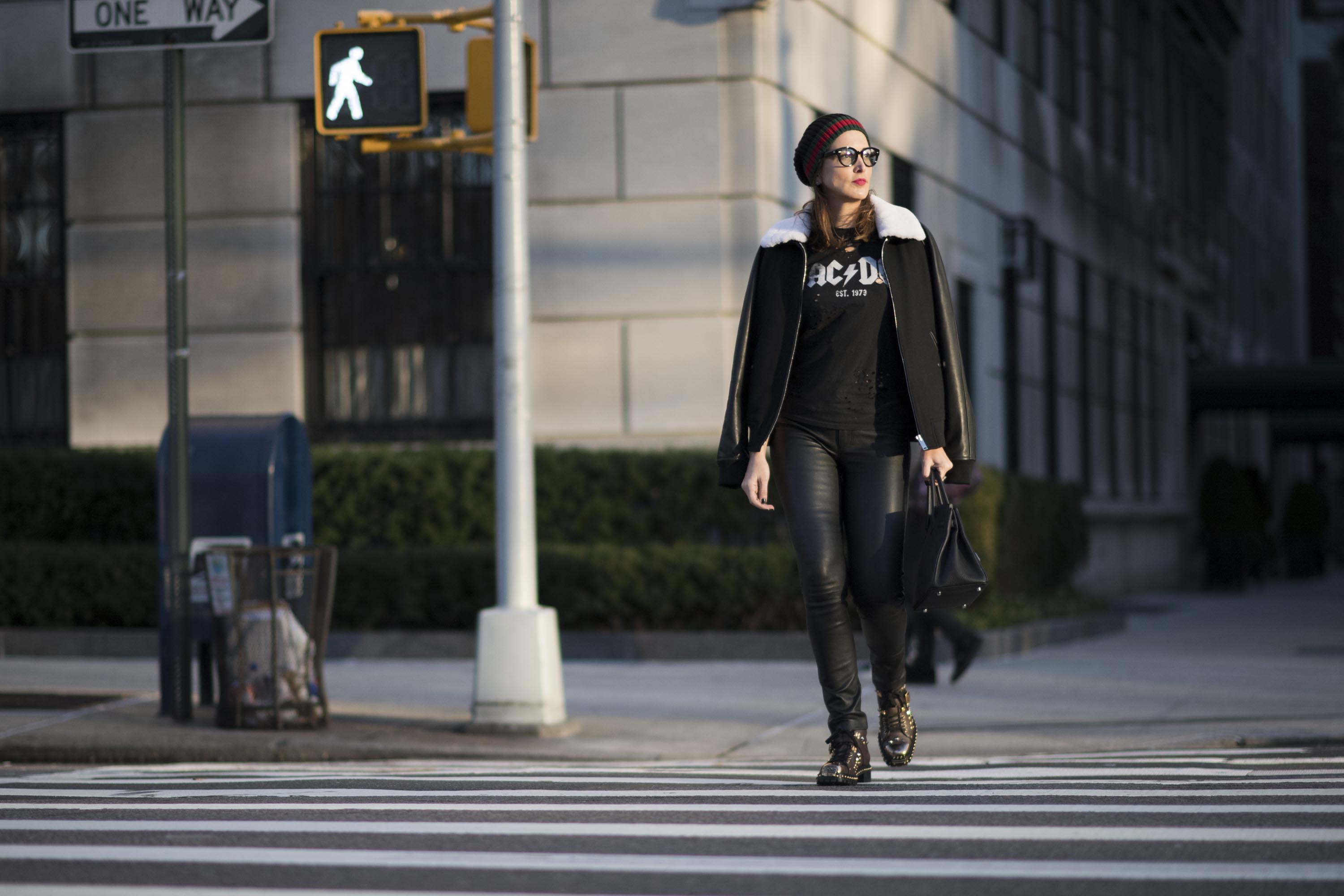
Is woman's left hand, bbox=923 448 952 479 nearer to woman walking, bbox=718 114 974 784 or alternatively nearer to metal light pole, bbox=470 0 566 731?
woman walking, bbox=718 114 974 784

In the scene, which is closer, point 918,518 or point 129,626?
point 918,518

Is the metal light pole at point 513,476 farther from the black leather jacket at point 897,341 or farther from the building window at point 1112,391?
the building window at point 1112,391

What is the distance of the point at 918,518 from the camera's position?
5773 mm

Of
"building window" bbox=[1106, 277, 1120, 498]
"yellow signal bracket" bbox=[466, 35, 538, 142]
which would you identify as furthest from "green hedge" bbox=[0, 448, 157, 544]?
"building window" bbox=[1106, 277, 1120, 498]

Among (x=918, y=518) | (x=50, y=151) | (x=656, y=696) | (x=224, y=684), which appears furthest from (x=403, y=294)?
(x=918, y=518)

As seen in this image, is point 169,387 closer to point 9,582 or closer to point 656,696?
point 656,696

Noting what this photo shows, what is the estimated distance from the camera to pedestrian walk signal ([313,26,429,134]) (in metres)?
9.46

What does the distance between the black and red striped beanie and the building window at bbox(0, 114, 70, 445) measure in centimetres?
1038

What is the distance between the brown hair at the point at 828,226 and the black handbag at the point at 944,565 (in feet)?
2.83

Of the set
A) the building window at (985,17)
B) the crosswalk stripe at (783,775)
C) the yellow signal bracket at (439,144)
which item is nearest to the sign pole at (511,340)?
the yellow signal bracket at (439,144)

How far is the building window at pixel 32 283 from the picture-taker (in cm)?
1495

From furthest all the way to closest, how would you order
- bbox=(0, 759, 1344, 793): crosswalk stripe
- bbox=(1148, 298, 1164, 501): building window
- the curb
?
bbox=(1148, 298, 1164, 501): building window
the curb
bbox=(0, 759, 1344, 793): crosswalk stripe

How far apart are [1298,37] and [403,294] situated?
47.6m

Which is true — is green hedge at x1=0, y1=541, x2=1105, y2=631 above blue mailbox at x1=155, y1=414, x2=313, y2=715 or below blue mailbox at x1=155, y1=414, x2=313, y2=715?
below
